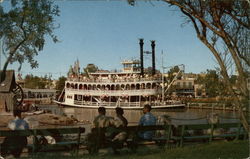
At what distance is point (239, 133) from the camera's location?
7180 mm

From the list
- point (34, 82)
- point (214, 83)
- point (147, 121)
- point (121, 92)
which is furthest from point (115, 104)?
point (147, 121)

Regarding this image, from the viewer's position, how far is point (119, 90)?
35.1 m

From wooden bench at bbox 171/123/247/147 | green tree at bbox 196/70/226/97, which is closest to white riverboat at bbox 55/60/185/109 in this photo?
green tree at bbox 196/70/226/97

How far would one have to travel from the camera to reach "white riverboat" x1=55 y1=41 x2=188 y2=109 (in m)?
34.6

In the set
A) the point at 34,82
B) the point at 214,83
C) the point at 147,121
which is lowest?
the point at 147,121

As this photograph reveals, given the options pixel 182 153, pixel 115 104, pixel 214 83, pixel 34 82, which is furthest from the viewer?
pixel 34 82

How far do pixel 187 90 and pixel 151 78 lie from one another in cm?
2911

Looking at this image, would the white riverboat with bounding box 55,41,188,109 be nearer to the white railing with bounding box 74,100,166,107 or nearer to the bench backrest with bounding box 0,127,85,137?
the white railing with bounding box 74,100,166,107

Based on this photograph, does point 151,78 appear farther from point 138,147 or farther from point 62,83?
point 138,147

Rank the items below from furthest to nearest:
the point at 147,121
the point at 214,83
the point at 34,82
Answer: the point at 34,82 → the point at 214,83 → the point at 147,121

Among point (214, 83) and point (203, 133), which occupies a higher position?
point (214, 83)

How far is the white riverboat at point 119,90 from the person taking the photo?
3463 cm

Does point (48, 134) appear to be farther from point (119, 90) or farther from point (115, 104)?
point (115, 104)

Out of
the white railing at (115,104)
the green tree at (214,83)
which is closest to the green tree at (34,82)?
the white railing at (115,104)
